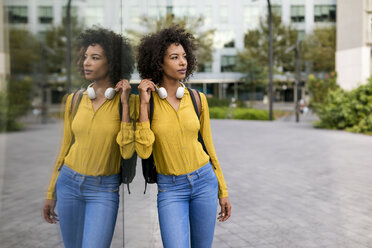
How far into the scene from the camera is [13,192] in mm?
1542

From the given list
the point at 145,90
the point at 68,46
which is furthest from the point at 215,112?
the point at 68,46

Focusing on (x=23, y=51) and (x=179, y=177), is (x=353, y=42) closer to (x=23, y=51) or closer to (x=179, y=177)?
(x=179, y=177)

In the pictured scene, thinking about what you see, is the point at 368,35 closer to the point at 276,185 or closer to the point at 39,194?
the point at 276,185

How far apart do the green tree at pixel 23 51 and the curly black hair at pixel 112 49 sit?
0.26 m

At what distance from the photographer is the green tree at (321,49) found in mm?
19938

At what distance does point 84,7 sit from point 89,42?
187 millimetres

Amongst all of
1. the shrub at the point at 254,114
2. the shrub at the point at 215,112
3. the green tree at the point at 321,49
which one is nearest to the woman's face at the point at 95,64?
the shrub at the point at 215,112

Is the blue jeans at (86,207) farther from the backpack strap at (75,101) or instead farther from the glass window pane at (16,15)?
the glass window pane at (16,15)

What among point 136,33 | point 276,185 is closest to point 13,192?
point 136,33

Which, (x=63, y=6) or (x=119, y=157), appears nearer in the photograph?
(x=63, y=6)

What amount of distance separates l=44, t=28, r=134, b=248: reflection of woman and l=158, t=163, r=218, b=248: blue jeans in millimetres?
250

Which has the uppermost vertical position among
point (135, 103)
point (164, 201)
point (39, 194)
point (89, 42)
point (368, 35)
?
point (368, 35)

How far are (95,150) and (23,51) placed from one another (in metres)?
0.64

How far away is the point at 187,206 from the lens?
90.8 inches
